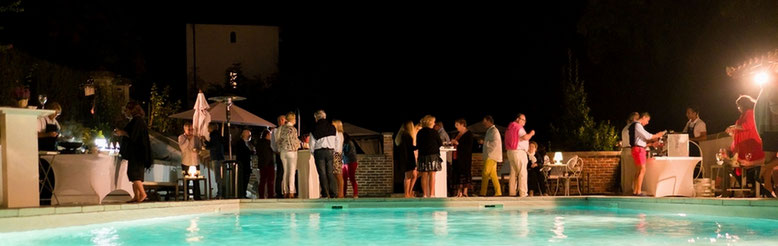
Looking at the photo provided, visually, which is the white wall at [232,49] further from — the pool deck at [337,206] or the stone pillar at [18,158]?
the stone pillar at [18,158]

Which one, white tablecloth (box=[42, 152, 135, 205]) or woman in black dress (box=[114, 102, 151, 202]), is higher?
woman in black dress (box=[114, 102, 151, 202])

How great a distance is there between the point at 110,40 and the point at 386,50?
1022 cm

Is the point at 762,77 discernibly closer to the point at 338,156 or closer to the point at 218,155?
the point at 338,156

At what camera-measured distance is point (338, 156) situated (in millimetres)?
13789

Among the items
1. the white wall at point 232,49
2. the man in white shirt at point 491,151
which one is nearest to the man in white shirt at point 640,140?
the man in white shirt at point 491,151

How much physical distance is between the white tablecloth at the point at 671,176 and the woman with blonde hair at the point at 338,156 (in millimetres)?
4576

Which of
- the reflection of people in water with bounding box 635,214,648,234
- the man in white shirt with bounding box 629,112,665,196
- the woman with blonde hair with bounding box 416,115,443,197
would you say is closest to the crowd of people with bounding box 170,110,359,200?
the woman with blonde hair with bounding box 416,115,443,197

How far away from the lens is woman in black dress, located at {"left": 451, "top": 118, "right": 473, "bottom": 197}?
14.1m

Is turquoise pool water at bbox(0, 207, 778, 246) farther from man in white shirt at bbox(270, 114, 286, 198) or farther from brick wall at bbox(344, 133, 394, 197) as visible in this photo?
brick wall at bbox(344, 133, 394, 197)

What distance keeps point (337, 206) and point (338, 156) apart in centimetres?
108

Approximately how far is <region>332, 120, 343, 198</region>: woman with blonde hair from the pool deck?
89 cm

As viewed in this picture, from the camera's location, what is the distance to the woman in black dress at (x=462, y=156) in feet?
46.2

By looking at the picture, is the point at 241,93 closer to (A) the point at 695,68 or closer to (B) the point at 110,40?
(B) the point at 110,40

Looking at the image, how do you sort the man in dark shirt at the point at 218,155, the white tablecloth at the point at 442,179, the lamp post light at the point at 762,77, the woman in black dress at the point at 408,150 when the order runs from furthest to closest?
the white tablecloth at the point at 442,179 < the man in dark shirt at the point at 218,155 < the woman in black dress at the point at 408,150 < the lamp post light at the point at 762,77
